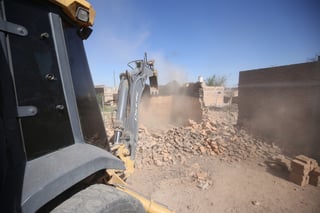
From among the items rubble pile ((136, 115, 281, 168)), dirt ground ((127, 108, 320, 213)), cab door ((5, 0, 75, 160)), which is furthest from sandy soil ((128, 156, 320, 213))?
cab door ((5, 0, 75, 160))

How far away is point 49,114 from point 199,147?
17.6 feet

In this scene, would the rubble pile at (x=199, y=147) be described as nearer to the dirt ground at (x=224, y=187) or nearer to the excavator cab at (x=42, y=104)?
the dirt ground at (x=224, y=187)

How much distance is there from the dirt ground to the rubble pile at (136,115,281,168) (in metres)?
0.30

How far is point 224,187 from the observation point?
377 centimetres

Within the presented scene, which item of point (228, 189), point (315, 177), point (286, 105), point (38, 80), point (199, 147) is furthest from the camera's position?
point (286, 105)

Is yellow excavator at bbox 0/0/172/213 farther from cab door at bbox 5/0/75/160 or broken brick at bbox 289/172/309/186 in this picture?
broken brick at bbox 289/172/309/186

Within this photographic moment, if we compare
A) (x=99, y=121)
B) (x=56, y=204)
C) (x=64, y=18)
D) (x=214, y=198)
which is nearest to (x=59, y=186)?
(x=56, y=204)

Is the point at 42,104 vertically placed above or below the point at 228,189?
above

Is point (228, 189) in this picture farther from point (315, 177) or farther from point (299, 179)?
point (315, 177)

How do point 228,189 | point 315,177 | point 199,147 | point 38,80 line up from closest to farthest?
point 38,80 < point 228,189 < point 315,177 < point 199,147

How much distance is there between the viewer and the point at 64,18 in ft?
3.78

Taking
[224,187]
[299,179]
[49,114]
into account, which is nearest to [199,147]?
[224,187]

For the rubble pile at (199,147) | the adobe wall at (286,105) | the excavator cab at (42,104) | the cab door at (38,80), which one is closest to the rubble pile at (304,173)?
the rubble pile at (199,147)

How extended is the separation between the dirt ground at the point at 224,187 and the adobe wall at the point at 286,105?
1.81 m
